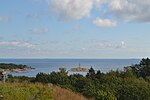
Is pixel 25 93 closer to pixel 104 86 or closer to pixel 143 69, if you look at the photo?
pixel 104 86

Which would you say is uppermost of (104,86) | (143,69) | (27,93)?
(143,69)

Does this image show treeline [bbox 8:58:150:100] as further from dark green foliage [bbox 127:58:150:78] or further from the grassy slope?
the grassy slope

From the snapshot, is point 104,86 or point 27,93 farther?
point 104,86

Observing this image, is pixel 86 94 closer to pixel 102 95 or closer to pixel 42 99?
pixel 102 95

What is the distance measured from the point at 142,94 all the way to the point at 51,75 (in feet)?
30.2

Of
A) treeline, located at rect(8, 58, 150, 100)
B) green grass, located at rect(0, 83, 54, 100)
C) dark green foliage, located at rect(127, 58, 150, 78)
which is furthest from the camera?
dark green foliage, located at rect(127, 58, 150, 78)

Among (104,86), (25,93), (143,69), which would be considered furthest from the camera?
(143,69)

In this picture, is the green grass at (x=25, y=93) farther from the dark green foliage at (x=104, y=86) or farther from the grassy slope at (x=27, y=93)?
the dark green foliage at (x=104, y=86)

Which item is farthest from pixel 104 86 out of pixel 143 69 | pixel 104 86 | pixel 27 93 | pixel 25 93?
pixel 143 69

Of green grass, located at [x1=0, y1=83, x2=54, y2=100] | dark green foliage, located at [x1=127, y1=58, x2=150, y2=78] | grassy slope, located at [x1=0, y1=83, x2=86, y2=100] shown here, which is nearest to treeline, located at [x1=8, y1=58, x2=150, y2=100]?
dark green foliage, located at [x1=127, y1=58, x2=150, y2=78]

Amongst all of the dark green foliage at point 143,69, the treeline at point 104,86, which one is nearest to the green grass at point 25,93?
the treeline at point 104,86

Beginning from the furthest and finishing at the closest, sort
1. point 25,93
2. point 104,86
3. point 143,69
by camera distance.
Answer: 1. point 143,69
2. point 104,86
3. point 25,93

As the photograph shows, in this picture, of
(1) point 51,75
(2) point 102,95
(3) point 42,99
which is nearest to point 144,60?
(1) point 51,75

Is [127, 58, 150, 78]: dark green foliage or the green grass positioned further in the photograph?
[127, 58, 150, 78]: dark green foliage
